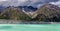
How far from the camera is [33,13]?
749 centimetres

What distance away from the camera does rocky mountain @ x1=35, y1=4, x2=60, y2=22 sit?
7414 millimetres

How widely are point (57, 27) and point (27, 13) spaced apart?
1.68 meters

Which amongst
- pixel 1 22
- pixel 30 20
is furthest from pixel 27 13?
pixel 1 22

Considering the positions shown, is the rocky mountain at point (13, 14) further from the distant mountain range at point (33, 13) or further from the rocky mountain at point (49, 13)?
the rocky mountain at point (49, 13)

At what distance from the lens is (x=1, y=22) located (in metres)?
7.44

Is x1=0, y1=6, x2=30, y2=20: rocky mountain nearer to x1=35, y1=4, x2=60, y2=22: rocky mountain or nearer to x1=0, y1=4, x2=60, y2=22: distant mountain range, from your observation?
x1=0, y1=4, x2=60, y2=22: distant mountain range

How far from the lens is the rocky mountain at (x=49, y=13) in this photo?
24.3 ft

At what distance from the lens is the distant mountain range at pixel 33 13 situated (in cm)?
742

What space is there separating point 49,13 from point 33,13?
824 mm

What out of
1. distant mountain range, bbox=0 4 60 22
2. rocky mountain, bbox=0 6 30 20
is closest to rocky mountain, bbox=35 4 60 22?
distant mountain range, bbox=0 4 60 22

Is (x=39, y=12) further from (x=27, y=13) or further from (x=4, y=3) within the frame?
(x=4, y=3)

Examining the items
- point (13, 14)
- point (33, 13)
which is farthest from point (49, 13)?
point (13, 14)

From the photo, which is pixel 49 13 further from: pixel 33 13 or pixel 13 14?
pixel 13 14

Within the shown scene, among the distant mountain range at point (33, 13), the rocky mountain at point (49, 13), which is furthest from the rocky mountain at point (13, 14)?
the rocky mountain at point (49, 13)
